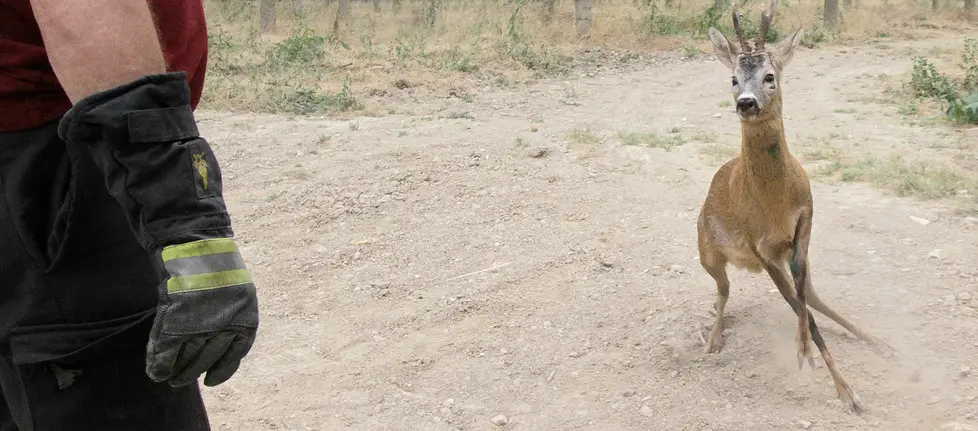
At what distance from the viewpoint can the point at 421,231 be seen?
6.20 meters

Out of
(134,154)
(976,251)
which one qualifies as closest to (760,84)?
(976,251)

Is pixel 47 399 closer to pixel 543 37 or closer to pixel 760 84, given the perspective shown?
pixel 760 84

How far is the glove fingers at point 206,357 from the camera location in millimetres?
1793

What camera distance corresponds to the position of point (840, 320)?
4453 mm

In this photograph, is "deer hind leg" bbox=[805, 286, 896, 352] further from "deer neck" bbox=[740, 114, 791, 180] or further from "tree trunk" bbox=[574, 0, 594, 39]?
"tree trunk" bbox=[574, 0, 594, 39]

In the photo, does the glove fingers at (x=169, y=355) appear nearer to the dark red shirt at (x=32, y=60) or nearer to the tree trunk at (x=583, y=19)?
the dark red shirt at (x=32, y=60)

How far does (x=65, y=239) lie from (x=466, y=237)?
4233mm

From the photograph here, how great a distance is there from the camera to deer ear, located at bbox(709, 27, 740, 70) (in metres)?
4.54

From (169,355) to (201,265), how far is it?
0.63 ft

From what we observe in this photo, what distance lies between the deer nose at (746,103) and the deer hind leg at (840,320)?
1.05 metres

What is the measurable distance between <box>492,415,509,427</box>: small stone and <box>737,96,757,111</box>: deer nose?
5.66 ft

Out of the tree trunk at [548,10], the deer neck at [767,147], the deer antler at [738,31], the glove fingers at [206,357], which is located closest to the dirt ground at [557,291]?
the deer neck at [767,147]

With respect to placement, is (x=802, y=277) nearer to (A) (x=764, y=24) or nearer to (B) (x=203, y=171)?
(A) (x=764, y=24)

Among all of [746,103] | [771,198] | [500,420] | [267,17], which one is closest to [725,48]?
[746,103]
